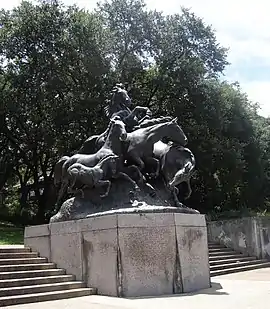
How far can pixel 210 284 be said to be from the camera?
A: 36.0 feet

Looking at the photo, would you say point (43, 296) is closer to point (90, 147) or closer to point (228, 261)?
point (90, 147)

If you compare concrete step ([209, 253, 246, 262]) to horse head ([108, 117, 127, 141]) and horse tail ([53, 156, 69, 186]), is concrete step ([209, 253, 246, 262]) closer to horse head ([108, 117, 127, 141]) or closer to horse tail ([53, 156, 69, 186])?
horse tail ([53, 156, 69, 186])

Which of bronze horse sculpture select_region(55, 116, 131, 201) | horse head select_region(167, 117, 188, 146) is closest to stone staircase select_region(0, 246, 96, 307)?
bronze horse sculpture select_region(55, 116, 131, 201)

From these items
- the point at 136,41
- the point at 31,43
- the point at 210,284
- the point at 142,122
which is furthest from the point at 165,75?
the point at 210,284

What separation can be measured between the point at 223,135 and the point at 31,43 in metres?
12.6

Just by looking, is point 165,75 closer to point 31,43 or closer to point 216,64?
point 216,64

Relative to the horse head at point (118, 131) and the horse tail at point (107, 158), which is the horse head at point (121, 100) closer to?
the horse head at point (118, 131)

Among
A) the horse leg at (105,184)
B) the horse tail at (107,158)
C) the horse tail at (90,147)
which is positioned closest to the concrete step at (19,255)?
the horse leg at (105,184)

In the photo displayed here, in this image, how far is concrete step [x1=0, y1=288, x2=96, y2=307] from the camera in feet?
28.4

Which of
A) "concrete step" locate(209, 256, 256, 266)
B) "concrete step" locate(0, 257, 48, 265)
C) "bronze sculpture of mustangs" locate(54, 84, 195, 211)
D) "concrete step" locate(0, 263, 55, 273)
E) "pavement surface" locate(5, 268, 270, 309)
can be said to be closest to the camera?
"pavement surface" locate(5, 268, 270, 309)

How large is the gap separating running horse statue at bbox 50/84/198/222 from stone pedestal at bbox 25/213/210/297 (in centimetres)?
58

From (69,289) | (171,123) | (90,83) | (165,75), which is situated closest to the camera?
(69,289)

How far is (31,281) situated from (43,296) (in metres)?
0.76

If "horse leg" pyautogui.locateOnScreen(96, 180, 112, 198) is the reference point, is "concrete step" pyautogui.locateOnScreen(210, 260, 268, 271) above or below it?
below
